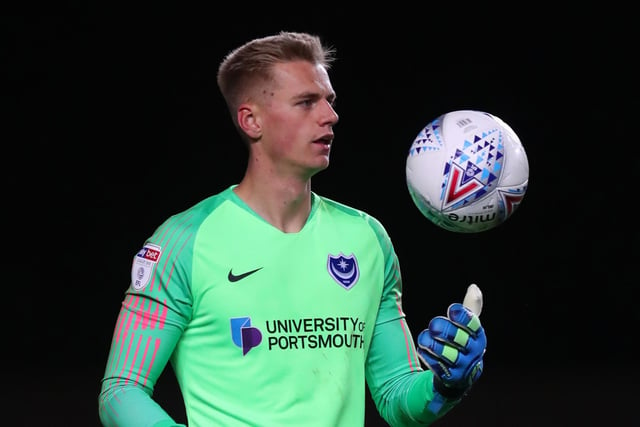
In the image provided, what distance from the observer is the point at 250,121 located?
2369 mm

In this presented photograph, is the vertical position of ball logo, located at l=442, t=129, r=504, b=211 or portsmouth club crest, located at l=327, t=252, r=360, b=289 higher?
ball logo, located at l=442, t=129, r=504, b=211

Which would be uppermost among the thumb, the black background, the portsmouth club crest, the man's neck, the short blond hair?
the short blond hair

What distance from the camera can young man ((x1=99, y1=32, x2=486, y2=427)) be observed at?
7.15 ft

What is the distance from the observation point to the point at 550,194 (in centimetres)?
501

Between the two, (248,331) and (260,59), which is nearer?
(248,331)

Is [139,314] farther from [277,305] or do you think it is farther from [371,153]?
[371,153]

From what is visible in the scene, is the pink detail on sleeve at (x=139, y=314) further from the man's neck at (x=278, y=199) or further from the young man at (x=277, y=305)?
the man's neck at (x=278, y=199)

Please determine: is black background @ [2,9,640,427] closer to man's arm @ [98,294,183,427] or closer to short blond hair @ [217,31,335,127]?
short blond hair @ [217,31,335,127]

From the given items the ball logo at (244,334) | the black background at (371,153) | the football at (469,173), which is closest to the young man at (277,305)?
the ball logo at (244,334)

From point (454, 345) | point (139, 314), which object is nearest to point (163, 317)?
point (139, 314)

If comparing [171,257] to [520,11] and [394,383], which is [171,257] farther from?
[520,11]

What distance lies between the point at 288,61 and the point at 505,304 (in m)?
2.77

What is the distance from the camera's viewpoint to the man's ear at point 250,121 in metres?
2.36

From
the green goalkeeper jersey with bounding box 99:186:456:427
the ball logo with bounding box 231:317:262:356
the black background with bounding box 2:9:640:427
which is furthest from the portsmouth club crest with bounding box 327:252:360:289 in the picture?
the black background with bounding box 2:9:640:427
